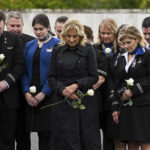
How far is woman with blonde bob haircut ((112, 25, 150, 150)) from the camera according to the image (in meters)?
7.79

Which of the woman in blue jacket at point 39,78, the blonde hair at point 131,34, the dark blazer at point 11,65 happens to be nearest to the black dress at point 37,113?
the woman in blue jacket at point 39,78

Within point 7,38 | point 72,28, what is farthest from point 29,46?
point 72,28

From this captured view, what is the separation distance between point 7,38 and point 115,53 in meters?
1.55

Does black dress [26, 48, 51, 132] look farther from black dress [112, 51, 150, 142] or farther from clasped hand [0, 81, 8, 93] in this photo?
black dress [112, 51, 150, 142]

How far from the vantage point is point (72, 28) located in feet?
25.1

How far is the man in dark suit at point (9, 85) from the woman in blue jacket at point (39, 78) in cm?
18

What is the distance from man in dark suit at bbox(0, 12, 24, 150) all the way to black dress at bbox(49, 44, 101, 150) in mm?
755

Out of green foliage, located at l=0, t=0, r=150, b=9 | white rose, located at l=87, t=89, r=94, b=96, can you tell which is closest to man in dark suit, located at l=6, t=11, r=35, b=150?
white rose, located at l=87, t=89, r=94, b=96

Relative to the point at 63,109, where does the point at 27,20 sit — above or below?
above

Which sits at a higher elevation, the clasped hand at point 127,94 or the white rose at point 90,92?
the white rose at point 90,92

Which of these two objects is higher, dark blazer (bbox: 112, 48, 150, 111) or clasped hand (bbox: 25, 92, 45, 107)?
dark blazer (bbox: 112, 48, 150, 111)

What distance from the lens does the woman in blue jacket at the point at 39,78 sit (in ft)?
27.7

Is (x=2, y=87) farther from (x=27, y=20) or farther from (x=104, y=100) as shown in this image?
(x=27, y=20)

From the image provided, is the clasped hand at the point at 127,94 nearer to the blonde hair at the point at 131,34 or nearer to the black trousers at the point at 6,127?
the blonde hair at the point at 131,34
